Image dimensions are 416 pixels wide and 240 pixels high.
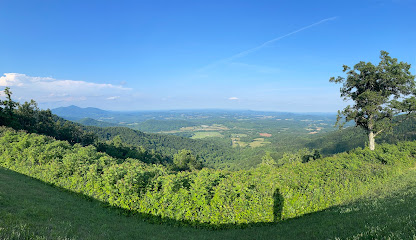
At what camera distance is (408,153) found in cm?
2086

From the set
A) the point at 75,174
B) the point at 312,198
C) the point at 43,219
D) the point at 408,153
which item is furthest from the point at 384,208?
the point at 408,153

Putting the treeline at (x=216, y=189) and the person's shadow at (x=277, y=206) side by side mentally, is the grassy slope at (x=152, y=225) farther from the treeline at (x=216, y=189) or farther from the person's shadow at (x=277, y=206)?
the treeline at (x=216, y=189)

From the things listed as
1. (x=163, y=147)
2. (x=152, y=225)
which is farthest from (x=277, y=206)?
(x=163, y=147)

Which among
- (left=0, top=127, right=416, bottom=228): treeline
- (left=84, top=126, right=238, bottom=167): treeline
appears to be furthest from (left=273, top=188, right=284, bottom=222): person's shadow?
(left=84, top=126, right=238, bottom=167): treeline

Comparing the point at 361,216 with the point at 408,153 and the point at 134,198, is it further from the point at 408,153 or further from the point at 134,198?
the point at 408,153

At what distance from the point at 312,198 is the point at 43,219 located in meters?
13.0

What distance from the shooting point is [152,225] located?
969 centimetres

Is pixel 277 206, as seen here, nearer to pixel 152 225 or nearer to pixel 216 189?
pixel 216 189

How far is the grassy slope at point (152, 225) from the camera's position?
5.71 m

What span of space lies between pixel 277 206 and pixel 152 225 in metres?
6.66

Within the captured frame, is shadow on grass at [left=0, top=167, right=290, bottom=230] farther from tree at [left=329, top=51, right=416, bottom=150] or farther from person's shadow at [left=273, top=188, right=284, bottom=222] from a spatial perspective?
tree at [left=329, top=51, right=416, bottom=150]

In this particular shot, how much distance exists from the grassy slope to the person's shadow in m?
0.48

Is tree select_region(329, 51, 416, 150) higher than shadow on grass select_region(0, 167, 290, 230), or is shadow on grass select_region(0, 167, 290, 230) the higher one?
tree select_region(329, 51, 416, 150)

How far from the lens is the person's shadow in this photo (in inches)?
395
